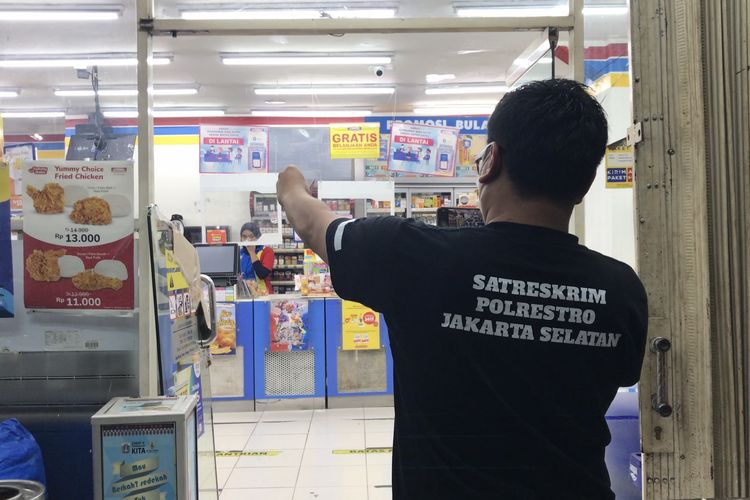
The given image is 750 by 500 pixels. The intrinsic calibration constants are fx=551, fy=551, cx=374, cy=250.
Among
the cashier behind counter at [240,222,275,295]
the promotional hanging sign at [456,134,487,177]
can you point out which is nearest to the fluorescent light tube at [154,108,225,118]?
the cashier behind counter at [240,222,275,295]

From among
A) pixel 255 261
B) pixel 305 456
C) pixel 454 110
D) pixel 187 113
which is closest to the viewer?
pixel 305 456

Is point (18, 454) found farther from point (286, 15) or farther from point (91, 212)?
point (286, 15)

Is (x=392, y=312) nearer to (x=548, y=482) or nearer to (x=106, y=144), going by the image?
(x=548, y=482)

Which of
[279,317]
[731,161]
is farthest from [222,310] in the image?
[731,161]

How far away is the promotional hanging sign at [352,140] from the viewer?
790cm

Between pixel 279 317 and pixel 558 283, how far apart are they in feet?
16.2

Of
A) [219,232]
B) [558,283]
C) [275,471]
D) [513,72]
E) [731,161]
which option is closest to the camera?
[558,283]

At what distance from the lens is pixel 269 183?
7168 mm

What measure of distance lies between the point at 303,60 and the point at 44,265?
6038 mm

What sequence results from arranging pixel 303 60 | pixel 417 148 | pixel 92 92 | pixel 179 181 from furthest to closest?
pixel 179 181
pixel 417 148
pixel 303 60
pixel 92 92

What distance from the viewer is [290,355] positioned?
5.76 m

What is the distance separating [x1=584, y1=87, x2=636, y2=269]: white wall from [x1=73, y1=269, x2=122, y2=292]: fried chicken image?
2.88 meters

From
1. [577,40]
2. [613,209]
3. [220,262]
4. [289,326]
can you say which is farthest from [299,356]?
[577,40]

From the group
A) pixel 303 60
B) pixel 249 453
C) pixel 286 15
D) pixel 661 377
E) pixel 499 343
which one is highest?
pixel 303 60
